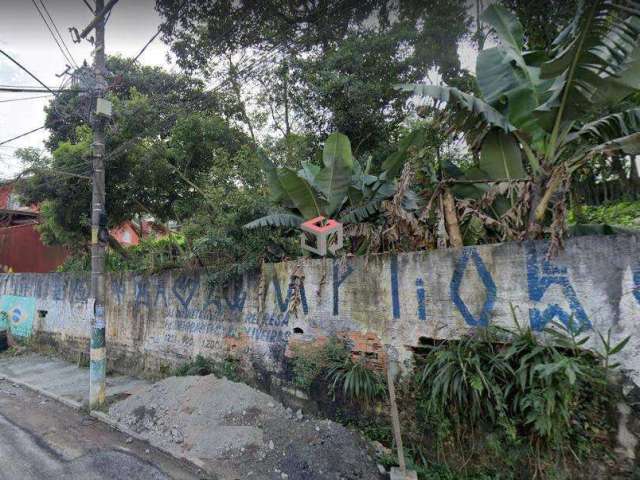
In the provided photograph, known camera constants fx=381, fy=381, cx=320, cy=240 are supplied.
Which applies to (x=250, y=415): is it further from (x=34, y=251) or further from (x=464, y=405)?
(x=34, y=251)

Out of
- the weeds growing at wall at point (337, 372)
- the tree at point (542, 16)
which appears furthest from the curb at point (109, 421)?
the tree at point (542, 16)

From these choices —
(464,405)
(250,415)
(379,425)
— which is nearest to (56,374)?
(250,415)

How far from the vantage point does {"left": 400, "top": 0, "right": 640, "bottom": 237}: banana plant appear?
371cm

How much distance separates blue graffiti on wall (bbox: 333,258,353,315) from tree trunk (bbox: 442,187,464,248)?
154 cm

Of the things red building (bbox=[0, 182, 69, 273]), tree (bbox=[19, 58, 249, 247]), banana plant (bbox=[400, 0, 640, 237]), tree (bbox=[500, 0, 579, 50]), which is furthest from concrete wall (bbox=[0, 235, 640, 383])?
red building (bbox=[0, 182, 69, 273])

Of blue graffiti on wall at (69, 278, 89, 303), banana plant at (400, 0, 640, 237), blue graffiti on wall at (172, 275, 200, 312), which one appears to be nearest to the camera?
banana plant at (400, 0, 640, 237)

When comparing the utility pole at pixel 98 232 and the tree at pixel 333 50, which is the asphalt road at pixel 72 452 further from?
the tree at pixel 333 50

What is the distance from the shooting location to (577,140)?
4648mm

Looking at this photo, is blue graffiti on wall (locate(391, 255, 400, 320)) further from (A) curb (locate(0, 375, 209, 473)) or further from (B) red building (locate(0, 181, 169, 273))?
(B) red building (locate(0, 181, 169, 273))

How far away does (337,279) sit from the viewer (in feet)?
19.3

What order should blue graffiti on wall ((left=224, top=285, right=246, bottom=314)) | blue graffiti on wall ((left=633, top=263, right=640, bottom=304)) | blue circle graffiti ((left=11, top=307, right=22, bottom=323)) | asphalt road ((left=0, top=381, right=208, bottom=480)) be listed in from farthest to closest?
blue circle graffiti ((left=11, top=307, right=22, bottom=323))
blue graffiti on wall ((left=224, top=285, right=246, bottom=314))
asphalt road ((left=0, top=381, right=208, bottom=480))
blue graffiti on wall ((left=633, top=263, right=640, bottom=304))

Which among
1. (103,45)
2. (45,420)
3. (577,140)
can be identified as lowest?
(45,420)

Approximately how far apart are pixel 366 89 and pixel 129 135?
6469 mm

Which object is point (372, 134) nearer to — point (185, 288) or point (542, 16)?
point (542, 16)
